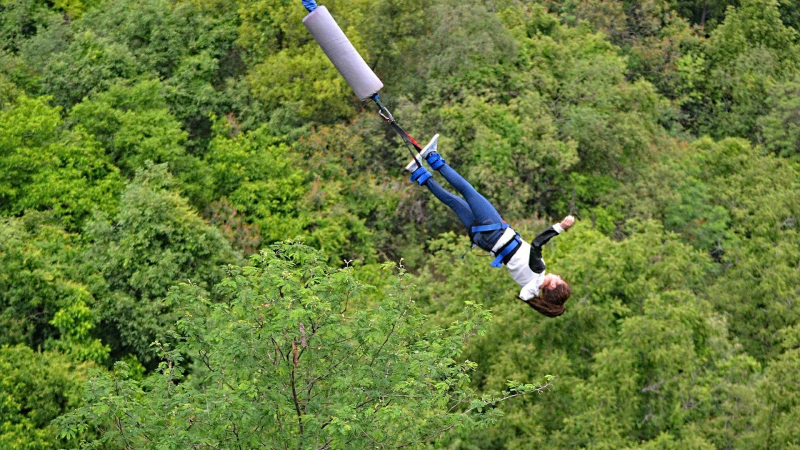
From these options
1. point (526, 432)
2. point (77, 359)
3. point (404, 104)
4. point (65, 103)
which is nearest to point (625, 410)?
point (526, 432)

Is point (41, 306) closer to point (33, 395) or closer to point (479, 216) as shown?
point (33, 395)

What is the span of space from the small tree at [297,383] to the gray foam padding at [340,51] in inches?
139

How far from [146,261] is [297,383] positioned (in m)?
8.21

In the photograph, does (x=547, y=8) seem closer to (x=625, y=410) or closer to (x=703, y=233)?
(x=703, y=233)

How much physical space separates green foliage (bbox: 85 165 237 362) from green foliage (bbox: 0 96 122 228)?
70.6 inches

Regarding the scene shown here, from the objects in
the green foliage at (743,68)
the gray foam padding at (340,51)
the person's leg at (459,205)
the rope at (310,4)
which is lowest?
the green foliage at (743,68)

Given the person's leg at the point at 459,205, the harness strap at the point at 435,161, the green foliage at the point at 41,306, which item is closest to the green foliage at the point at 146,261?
the green foliage at the point at 41,306

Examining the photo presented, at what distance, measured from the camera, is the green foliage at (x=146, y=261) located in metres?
21.1

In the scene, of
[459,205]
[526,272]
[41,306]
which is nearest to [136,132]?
[41,306]

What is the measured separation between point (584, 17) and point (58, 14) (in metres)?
14.9

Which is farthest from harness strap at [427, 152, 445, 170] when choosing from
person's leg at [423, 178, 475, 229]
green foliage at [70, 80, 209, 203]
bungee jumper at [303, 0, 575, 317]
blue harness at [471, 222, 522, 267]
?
green foliage at [70, 80, 209, 203]

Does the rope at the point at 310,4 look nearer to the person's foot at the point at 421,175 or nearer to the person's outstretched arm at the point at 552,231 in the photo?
the person's foot at the point at 421,175

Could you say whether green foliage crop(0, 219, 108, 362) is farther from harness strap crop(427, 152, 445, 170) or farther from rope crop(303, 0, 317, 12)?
harness strap crop(427, 152, 445, 170)

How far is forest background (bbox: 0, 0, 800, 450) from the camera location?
14531 millimetres
